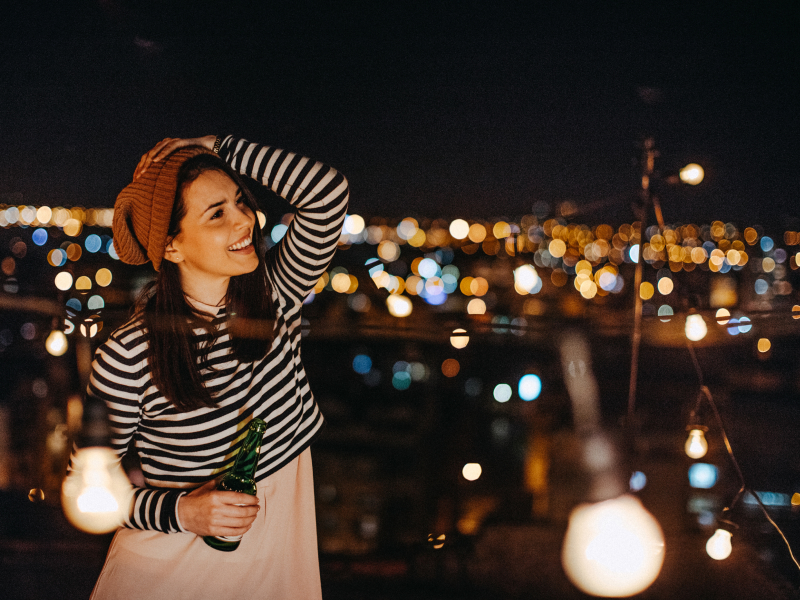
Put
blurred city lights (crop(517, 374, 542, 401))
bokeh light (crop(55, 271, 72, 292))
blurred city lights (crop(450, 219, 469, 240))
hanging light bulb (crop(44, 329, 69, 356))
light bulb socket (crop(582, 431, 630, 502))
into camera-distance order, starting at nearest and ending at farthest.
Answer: bokeh light (crop(55, 271, 72, 292)) → hanging light bulb (crop(44, 329, 69, 356)) → blurred city lights (crop(450, 219, 469, 240)) → light bulb socket (crop(582, 431, 630, 502)) → blurred city lights (crop(517, 374, 542, 401))

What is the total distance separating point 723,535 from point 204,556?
110 inches

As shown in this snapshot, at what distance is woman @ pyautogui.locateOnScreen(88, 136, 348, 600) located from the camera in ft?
5.29

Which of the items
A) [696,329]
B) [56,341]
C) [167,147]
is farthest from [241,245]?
Result: [696,329]

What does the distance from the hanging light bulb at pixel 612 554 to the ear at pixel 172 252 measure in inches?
107

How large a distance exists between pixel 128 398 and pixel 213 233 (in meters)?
0.54

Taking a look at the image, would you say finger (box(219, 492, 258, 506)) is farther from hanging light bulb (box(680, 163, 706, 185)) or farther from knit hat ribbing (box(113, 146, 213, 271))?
hanging light bulb (box(680, 163, 706, 185))

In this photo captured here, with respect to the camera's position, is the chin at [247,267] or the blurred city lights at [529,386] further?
the blurred city lights at [529,386]

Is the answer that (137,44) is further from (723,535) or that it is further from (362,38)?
(723,535)

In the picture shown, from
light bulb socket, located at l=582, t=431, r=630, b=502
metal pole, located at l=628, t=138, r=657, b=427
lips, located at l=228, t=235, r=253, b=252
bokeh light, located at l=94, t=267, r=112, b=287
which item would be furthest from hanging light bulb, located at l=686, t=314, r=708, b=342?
bokeh light, located at l=94, t=267, r=112, b=287

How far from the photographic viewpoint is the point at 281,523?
5.78ft

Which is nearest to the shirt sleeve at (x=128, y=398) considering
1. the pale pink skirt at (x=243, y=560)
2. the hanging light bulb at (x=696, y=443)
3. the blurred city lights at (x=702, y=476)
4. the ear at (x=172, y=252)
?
the pale pink skirt at (x=243, y=560)

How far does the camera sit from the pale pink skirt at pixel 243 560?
5.47 feet

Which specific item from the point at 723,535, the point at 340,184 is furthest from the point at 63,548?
the point at 723,535

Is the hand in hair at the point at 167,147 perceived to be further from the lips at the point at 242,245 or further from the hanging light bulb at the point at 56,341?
the hanging light bulb at the point at 56,341
